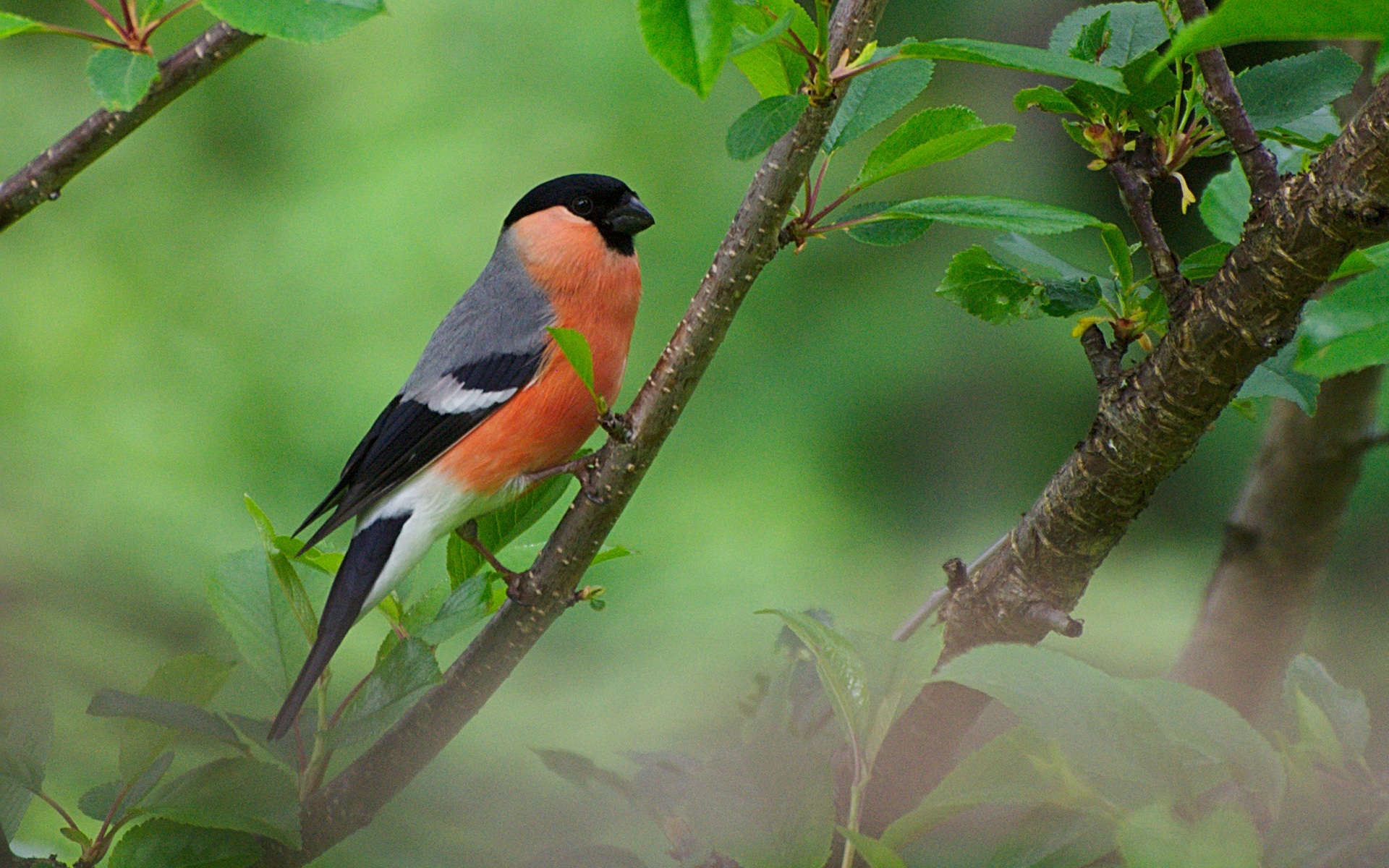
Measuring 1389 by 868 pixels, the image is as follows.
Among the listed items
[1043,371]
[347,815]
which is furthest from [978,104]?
[347,815]

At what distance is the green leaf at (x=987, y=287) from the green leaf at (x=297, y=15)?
373mm

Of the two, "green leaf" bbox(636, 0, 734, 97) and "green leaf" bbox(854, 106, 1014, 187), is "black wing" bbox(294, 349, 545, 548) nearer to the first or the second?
"green leaf" bbox(854, 106, 1014, 187)

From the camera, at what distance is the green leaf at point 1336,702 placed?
52cm

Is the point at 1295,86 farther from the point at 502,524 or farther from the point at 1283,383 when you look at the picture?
the point at 502,524

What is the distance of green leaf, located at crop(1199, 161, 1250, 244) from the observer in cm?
84

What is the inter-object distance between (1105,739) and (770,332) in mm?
2081

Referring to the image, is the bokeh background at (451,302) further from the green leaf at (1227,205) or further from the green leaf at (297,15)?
the green leaf at (297,15)

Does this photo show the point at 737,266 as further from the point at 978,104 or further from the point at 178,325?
the point at 978,104

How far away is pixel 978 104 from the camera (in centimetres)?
283

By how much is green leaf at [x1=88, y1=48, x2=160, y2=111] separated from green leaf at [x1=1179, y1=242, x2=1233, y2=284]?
0.58 meters

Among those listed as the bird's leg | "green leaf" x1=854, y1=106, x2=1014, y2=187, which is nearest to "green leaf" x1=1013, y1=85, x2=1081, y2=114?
"green leaf" x1=854, y1=106, x2=1014, y2=187

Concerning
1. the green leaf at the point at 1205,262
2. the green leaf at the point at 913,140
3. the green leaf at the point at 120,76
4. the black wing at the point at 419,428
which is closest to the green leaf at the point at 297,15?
the green leaf at the point at 120,76

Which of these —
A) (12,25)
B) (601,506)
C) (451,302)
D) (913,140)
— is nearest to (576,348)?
(601,506)

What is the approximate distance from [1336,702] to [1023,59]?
311 millimetres
